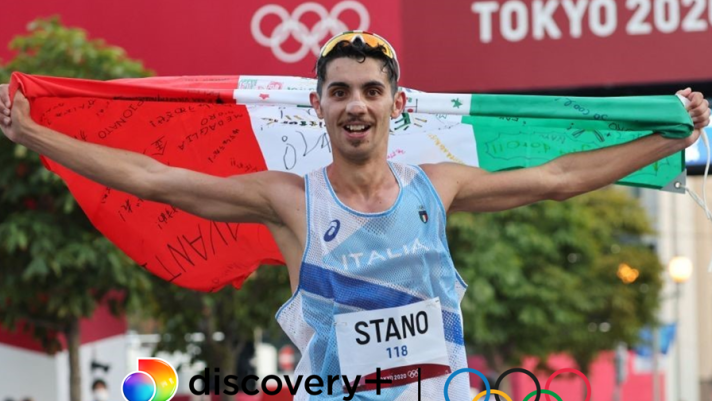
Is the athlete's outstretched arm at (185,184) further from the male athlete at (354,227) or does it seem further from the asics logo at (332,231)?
the asics logo at (332,231)

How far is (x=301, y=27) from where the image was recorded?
12969 mm

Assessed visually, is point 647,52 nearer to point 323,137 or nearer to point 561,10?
point 561,10

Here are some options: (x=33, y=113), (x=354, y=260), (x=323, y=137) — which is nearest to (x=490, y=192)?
(x=354, y=260)

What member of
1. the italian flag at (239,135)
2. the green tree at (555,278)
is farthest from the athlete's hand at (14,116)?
the green tree at (555,278)

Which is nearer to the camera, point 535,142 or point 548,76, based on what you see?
point 535,142

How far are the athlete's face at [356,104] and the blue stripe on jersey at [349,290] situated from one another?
0.40 metres

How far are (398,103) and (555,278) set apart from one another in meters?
27.6

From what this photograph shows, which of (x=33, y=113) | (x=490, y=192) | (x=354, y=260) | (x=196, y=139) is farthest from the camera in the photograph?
(x=196, y=139)

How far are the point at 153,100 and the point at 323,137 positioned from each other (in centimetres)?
80

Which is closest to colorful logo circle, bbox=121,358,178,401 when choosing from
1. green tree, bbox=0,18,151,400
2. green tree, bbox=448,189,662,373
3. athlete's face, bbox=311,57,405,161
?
athlete's face, bbox=311,57,405,161

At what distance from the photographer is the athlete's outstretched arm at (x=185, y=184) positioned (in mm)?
5336

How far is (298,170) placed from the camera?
6.63 metres

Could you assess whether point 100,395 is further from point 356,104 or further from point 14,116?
point 356,104

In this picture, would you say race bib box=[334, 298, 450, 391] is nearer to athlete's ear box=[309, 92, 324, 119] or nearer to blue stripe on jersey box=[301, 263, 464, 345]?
blue stripe on jersey box=[301, 263, 464, 345]
